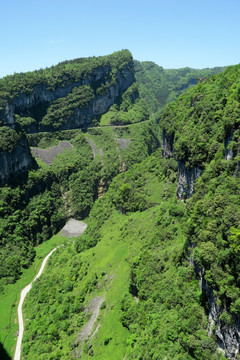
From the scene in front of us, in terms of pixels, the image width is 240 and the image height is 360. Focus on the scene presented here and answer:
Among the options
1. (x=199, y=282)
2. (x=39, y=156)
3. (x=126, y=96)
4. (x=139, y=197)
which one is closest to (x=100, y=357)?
(x=199, y=282)

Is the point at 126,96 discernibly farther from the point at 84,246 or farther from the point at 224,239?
the point at 224,239

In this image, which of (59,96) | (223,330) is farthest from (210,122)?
(59,96)

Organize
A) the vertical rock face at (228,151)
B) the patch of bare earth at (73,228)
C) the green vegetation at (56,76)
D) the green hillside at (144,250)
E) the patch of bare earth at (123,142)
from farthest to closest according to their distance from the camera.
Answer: the patch of bare earth at (123,142) < the green vegetation at (56,76) < the patch of bare earth at (73,228) < the vertical rock face at (228,151) < the green hillside at (144,250)

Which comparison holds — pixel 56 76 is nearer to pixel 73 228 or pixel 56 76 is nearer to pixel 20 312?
pixel 73 228

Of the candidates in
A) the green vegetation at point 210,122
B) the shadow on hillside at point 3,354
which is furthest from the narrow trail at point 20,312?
the green vegetation at point 210,122

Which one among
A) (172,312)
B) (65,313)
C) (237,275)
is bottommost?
(65,313)

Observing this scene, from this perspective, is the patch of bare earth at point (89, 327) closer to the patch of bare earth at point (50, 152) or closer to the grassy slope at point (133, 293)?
the grassy slope at point (133, 293)

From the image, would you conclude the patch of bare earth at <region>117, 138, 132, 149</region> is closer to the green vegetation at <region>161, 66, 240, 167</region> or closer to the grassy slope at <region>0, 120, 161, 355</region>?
the grassy slope at <region>0, 120, 161, 355</region>
